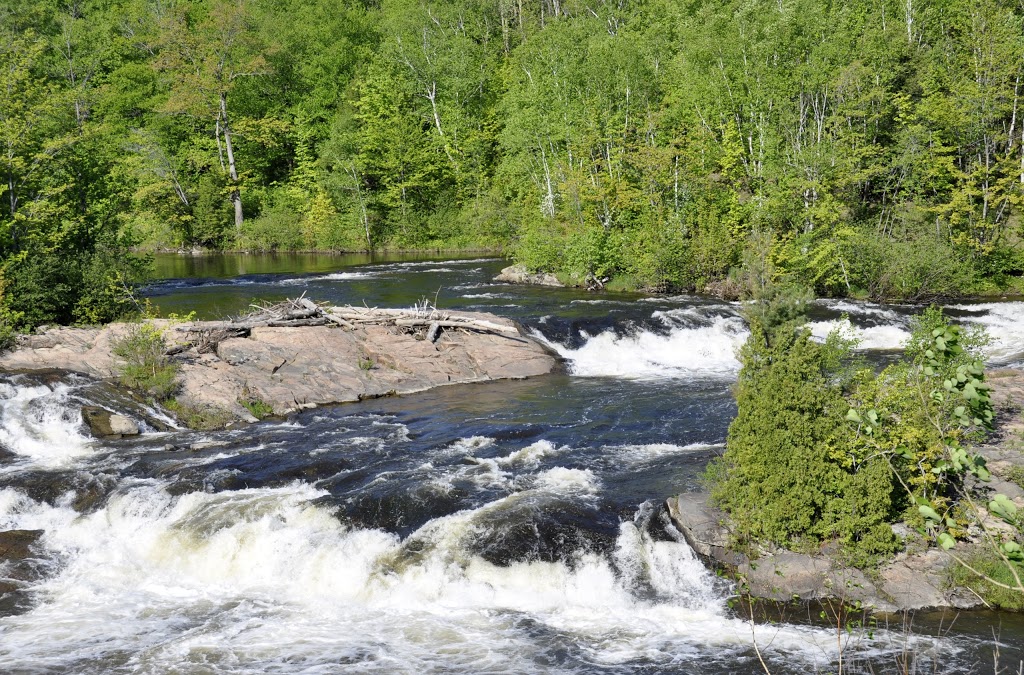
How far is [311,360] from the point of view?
18922mm

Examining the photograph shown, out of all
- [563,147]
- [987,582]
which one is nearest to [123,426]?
[987,582]

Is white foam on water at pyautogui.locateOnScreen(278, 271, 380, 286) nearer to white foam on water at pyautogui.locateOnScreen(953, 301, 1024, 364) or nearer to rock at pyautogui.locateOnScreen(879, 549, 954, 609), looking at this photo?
white foam on water at pyautogui.locateOnScreen(953, 301, 1024, 364)

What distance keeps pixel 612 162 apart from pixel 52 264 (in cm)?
1896

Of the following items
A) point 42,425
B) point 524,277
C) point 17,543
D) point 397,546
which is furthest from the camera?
point 524,277

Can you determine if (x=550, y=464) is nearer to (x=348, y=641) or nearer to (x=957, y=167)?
(x=348, y=641)

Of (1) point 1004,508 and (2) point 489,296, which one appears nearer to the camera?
(1) point 1004,508

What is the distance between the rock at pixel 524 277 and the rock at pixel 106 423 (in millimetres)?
18226

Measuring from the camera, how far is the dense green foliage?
9797 millimetres

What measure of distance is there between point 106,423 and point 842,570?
12.9 m

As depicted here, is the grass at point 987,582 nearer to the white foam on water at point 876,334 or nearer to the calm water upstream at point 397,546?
the calm water upstream at point 397,546

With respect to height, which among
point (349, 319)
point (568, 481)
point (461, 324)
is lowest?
point (568, 481)

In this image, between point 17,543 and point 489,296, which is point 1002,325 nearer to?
point 489,296

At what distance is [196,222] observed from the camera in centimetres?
4838

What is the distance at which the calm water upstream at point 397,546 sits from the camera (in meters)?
8.91
